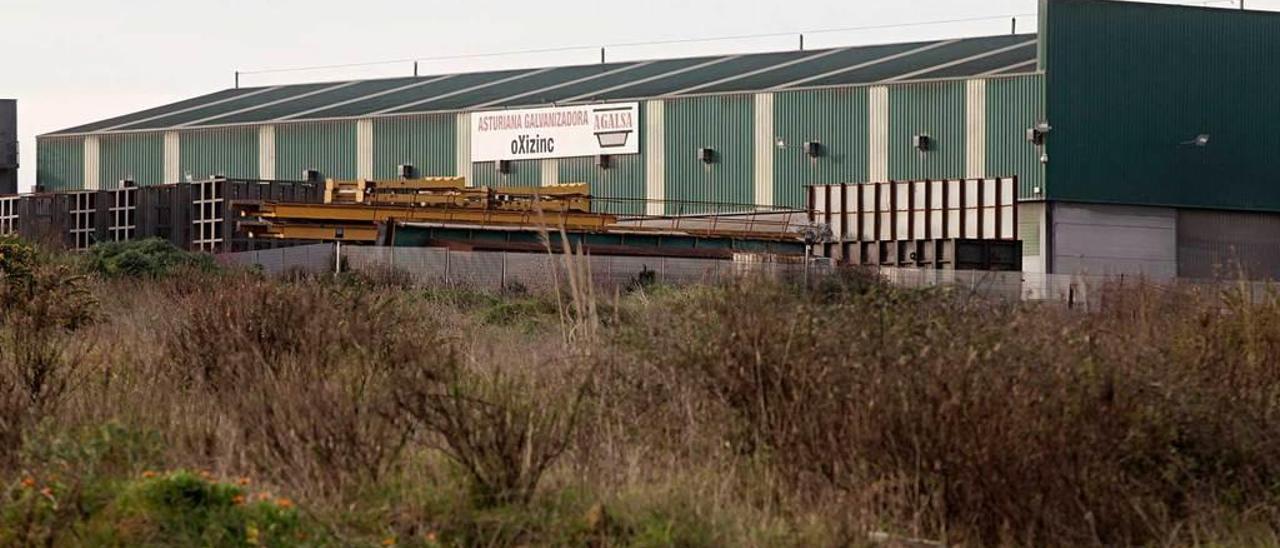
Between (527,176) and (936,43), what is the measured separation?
40.2ft

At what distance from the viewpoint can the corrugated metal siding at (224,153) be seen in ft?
205

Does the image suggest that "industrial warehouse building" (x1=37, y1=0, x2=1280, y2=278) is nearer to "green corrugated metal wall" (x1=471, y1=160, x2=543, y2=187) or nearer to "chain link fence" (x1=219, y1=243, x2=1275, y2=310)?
"green corrugated metal wall" (x1=471, y1=160, x2=543, y2=187)

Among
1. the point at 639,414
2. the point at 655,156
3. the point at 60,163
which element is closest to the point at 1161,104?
the point at 655,156

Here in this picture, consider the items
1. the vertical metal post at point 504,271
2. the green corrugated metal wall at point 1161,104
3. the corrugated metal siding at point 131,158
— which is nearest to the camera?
the vertical metal post at point 504,271

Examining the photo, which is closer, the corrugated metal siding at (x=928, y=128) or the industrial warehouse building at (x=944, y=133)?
the industrial warehouse building at (x=944, y=133)

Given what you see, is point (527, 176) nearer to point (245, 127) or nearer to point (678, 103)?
point (678, 103)

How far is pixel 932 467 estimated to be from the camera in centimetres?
1108

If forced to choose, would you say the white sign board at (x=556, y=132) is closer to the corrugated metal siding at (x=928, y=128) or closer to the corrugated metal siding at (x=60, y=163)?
the corrugated metal siding at (x=928, y=128)

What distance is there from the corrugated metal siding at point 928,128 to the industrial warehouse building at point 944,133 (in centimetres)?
5

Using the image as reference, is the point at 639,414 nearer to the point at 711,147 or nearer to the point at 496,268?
the point at 496,268

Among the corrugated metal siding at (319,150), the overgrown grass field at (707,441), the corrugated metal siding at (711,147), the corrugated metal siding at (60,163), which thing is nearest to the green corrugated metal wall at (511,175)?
the corrugated metal siding at (319,150)

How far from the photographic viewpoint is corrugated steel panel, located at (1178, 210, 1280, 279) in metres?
51.8

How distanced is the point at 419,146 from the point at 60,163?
46.6 feet

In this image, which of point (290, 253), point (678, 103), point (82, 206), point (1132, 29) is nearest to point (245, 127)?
point (82, 206)
